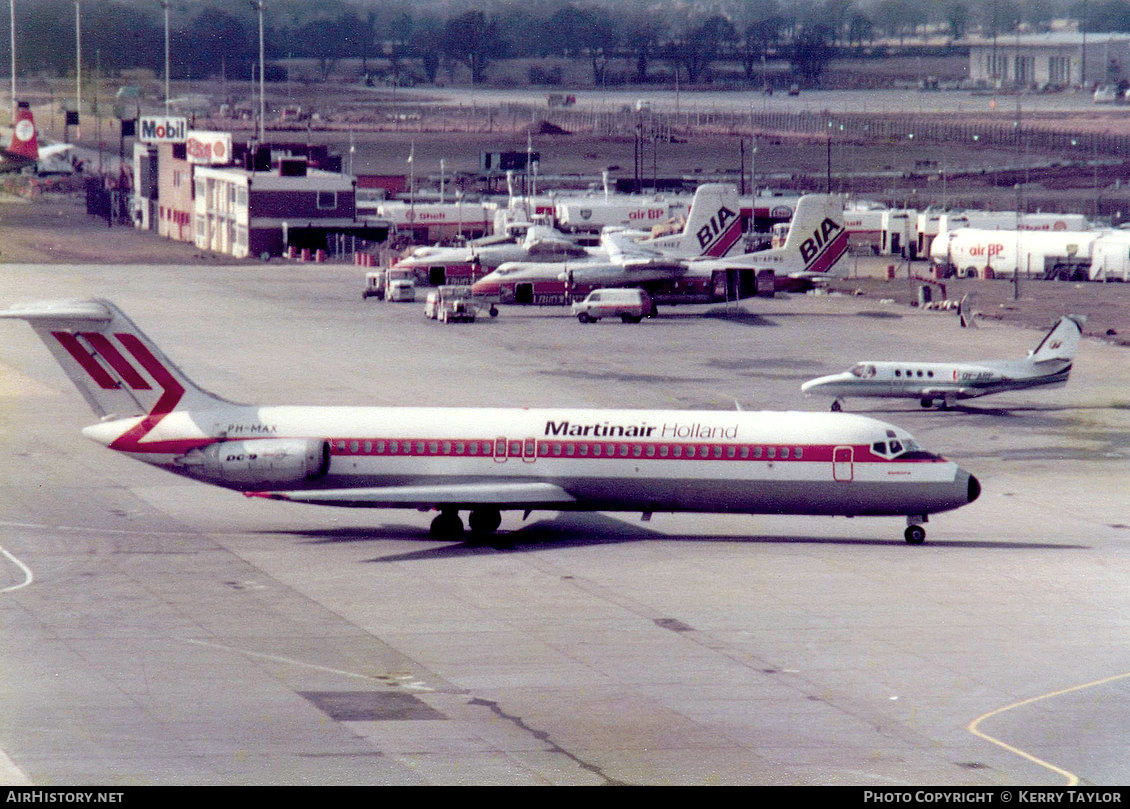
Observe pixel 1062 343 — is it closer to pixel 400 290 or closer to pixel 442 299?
pixel 442 299

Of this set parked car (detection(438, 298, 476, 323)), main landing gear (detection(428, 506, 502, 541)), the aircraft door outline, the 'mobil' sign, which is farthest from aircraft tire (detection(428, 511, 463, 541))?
Answer: the 'mobil' sign

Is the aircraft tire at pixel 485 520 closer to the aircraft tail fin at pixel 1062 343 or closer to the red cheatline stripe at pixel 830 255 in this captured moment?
the aircraft tail fin at pixel 1062 343

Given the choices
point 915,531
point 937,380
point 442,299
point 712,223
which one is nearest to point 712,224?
point 712,223

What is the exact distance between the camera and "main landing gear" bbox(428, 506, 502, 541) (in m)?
50.6

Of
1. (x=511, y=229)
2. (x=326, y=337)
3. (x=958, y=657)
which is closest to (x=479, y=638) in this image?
(x=958, y=657)

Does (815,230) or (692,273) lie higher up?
(815,230)

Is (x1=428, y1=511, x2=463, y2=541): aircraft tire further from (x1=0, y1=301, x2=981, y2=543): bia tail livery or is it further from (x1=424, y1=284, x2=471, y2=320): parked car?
(x1=424, y1=284, x2=471, y2=320): parked car

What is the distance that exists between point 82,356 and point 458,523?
39.3ft

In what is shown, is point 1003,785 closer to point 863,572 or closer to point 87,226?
point 863,572

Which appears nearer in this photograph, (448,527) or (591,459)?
(591,459)

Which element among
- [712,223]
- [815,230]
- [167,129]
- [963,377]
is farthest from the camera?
[167,129]

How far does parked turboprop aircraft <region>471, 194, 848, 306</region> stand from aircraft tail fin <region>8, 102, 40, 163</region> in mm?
28159

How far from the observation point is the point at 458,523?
50656 millimetres

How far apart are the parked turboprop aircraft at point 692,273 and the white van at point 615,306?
2.90 meters
